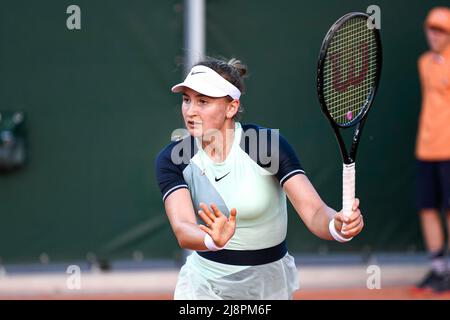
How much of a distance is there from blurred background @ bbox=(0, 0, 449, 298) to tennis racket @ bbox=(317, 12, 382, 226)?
7.57 ft

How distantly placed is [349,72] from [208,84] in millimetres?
617

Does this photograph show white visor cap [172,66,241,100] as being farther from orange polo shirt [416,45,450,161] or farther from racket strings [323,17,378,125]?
orange polo shirt [416,45,450,161]

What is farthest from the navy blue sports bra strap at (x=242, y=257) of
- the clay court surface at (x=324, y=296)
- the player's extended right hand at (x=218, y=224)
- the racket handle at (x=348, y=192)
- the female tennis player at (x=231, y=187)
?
the clay court surface at (x=324, y=296)

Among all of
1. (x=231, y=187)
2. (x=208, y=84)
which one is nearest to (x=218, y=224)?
(x=231, y=187)

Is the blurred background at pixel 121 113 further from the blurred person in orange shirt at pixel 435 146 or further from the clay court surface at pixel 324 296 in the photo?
A: the blurred person in orange shirt at pixel 435 146

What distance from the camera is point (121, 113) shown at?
615 cm

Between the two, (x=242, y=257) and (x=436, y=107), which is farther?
(x=436, y=107)

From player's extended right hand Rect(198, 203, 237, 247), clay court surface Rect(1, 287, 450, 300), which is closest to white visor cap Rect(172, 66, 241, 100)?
player's extended right hand Rect(198, 203, 237, 247)

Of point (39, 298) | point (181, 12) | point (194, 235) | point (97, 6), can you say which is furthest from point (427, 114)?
point (194, 235)

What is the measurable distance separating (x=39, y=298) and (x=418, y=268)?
2.51 metres

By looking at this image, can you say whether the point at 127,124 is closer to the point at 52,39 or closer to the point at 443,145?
the point at 52,39

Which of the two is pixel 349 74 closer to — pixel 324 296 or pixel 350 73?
pixel 350 73

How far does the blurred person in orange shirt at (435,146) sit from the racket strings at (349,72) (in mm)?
2316

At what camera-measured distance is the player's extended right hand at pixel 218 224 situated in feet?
10.2
